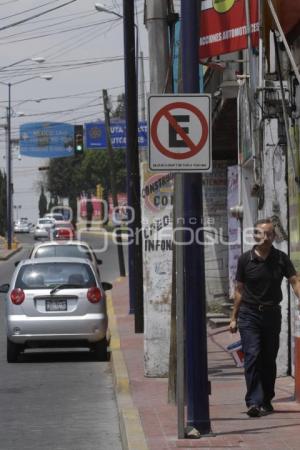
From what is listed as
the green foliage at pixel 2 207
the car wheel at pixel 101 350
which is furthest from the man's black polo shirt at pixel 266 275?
the green foliage at pixel 2 207

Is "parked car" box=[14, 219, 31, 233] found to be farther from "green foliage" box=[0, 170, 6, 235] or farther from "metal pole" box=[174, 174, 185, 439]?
"metal pole" box=[174, 174, 185, 439]


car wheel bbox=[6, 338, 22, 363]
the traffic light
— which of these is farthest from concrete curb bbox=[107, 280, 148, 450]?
the traffic light

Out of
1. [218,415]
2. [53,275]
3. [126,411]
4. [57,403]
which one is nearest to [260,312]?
[218,415]

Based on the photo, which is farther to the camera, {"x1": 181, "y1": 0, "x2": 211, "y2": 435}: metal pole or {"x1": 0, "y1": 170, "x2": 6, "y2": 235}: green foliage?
{"x1": 0, "y1": 170, "x2": 6, "y2": 235}: green foliage

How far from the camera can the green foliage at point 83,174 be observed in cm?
10494

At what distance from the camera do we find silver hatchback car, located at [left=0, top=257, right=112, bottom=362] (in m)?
16.0

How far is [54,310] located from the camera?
16156 millimetres

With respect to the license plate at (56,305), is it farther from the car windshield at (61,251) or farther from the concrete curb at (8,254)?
the concrete curb at (8,254)

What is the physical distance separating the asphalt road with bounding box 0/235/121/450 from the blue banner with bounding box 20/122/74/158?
131 ft

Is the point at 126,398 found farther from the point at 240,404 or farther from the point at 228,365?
the point at 228,365

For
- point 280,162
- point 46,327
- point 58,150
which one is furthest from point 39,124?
point 280,162

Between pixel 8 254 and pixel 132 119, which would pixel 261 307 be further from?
pixel 8 254

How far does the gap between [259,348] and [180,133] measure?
2.50 metres

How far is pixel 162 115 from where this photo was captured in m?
8.66
